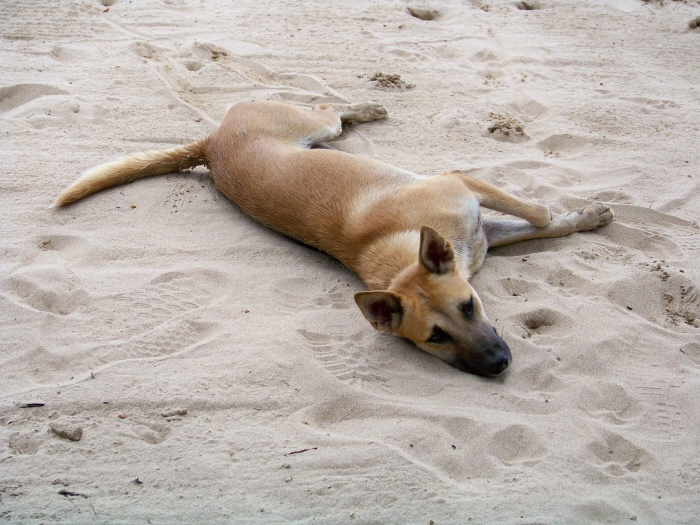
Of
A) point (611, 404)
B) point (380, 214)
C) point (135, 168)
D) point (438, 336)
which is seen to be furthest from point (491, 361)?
point (135, 168)

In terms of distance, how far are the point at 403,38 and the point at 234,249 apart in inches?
169

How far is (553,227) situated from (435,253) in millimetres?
1301

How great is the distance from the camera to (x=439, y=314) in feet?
11.4

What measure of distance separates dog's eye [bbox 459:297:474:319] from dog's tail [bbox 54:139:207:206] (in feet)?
8.83

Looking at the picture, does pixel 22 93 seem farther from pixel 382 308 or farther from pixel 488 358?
pixel 488 358

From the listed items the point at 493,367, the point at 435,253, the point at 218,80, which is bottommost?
the point at 493,367

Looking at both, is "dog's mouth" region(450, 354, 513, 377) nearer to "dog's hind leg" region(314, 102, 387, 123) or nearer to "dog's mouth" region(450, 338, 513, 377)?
"dog's mouth" region(450, 338, 513, 377)

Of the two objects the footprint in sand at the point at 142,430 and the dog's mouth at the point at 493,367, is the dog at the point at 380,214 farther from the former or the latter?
the footprint in sand at the point at 142,430

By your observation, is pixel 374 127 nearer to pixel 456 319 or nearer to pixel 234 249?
pixel 234 249

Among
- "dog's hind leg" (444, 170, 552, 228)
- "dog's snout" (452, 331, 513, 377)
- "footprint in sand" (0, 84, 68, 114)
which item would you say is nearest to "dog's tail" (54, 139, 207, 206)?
"footprint in sand" (0, 84, 68, 114)

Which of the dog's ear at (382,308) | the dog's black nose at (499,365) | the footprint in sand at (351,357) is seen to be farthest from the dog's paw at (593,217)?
the footprint in sand at (351,357)

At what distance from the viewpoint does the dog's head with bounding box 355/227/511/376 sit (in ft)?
11.0

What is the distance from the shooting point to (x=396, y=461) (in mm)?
2840

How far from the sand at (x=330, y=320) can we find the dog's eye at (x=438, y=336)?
5.4 inches
